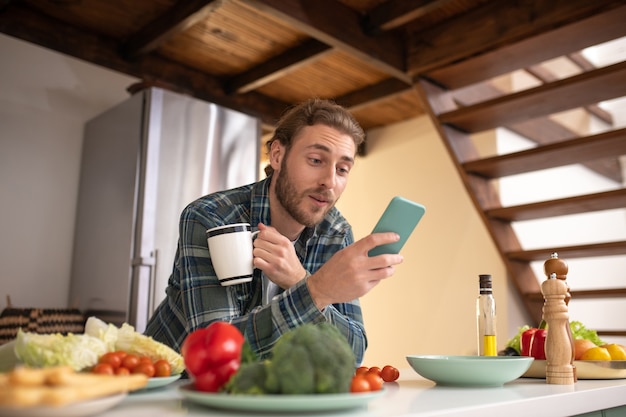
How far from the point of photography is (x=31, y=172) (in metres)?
3.07

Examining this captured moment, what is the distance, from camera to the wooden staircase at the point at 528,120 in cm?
247

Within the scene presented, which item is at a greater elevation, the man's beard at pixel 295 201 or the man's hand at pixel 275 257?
the man's beard at pixel 295 201

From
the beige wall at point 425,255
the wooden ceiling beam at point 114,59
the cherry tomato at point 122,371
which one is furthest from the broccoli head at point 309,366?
the beige wall at point 425,255

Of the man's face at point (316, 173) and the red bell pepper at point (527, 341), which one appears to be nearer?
the red bell pepper at point (527, 341)

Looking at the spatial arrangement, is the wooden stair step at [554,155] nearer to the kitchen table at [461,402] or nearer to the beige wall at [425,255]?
the beige wall at [425,255]

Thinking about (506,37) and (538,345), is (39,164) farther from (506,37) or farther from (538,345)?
(538,345)

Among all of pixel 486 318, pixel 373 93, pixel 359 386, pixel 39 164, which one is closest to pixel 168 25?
pixel 39 164

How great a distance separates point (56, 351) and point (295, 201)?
90 centimetres

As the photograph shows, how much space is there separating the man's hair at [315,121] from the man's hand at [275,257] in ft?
1.63

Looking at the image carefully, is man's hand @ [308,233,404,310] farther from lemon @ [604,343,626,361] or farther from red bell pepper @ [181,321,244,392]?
lemon @ [604,343,626,361]

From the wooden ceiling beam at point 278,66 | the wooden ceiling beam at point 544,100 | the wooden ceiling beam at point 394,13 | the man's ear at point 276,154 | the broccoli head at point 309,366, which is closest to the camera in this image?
the broccoli head at point 309,366

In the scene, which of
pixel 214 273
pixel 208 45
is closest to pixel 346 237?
pixel 214 273

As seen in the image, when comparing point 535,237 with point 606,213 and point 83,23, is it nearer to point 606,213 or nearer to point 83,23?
point 606,213

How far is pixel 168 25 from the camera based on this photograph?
2930 mm
